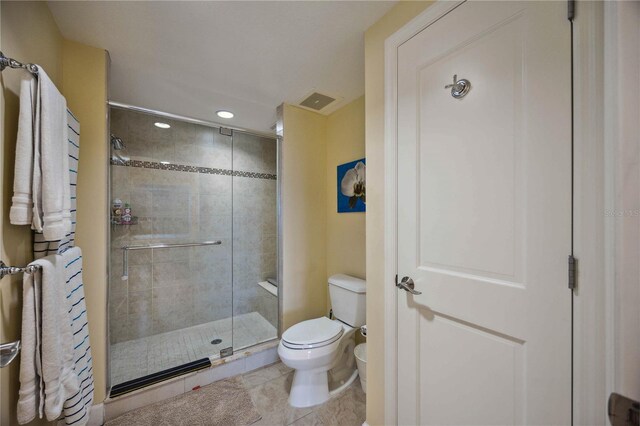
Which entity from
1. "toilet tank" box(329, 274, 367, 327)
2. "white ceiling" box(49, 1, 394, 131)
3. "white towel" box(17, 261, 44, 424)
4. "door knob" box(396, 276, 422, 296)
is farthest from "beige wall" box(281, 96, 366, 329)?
"white towel" box(17, 261, 44, 424)

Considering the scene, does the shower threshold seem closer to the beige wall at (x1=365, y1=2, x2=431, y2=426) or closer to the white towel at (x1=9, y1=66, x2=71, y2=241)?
the beige wall at (x1=365, y1=2, x2=431, y2=426)

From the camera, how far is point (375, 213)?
1348 mm

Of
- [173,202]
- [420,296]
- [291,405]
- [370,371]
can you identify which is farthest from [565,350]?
[173,202]

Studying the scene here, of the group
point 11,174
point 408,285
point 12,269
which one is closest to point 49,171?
point 11,174

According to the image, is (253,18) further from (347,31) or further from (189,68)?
(189,68)

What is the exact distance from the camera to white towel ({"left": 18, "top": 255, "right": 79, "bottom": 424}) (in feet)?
2.89

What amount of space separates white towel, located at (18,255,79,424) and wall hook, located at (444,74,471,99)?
171cm

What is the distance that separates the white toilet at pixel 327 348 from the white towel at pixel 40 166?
134cm

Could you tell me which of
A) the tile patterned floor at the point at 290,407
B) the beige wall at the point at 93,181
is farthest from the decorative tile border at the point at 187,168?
the tile patterned floor at the point at 290,407

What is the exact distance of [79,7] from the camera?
120 cm

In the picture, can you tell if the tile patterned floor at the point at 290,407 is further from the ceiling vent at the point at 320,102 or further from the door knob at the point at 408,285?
the ceiling vent at the point at 320,102

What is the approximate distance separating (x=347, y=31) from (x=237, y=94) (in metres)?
1.04

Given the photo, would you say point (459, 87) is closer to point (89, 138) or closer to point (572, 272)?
point (572, 272)

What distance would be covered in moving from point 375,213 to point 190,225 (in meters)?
2.06
